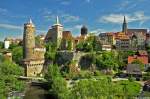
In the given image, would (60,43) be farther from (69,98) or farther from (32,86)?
(69,98)

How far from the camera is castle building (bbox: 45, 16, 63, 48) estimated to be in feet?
296

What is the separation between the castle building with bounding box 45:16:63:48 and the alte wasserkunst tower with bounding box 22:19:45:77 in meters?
9.55

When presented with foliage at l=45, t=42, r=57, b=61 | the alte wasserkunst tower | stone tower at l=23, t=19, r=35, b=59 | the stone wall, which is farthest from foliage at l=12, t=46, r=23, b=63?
foliage at l=45, t=42, r=57, b=61

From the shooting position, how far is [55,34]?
3666 inches

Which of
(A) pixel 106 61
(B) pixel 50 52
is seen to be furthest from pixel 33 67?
(A) pixel 106 61

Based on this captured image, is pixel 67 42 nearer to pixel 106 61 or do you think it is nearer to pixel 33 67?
pixel 33 67

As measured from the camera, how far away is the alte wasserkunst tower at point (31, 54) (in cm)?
7412

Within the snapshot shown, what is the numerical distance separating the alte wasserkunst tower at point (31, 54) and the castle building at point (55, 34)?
31.3 feet

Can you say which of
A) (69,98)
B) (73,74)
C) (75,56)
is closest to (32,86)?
(73,74)

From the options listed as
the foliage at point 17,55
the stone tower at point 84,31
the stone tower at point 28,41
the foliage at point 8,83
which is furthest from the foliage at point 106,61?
the stone tower at point 84,31

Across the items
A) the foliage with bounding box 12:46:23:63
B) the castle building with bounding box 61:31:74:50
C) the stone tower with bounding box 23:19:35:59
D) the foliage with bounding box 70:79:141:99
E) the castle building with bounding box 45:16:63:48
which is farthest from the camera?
the castle building with bounding box 45:16:63:48

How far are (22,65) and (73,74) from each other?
677 inches

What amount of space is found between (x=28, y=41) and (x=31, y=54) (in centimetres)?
295

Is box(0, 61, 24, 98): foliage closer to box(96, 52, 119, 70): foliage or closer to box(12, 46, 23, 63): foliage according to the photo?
box(96, 52, 119, 70): foliage
